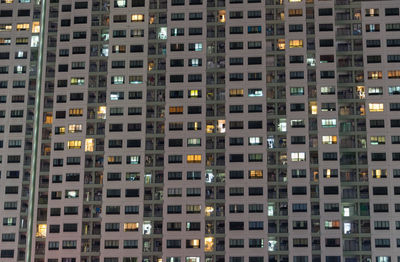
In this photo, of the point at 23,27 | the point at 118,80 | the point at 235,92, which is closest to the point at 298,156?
the point at 235,92

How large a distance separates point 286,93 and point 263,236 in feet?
64.0

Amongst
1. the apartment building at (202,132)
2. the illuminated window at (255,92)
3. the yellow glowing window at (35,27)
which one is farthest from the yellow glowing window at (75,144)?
the illuminated window at (255,92)

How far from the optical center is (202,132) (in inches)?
→ 3957

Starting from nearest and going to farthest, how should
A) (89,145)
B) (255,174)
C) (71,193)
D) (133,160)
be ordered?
(255,174)
(71,193)
(133,160)
(89,145)

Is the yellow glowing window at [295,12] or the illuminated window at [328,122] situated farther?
the yellow glowing window at [295,12]

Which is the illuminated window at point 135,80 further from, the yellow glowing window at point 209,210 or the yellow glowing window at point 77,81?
the yellow glowing window at point 209,210

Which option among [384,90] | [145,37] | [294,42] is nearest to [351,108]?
[384,90]

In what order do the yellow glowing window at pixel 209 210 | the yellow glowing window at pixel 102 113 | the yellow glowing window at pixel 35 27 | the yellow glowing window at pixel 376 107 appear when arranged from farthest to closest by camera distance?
1. the yellow glowing window at pixel 35 27
2. the yellow glowing window at pixel 102 113
3. the yellow glowing window at pixel 376 107
4. the yellow glowing window at pixel 209 210

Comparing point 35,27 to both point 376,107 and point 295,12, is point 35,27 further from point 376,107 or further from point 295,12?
point 376,107

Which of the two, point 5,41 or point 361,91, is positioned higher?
point 5,41

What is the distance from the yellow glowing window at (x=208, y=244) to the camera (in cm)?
9650

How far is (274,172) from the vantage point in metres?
98.7

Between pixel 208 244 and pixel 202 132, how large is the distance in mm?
14894

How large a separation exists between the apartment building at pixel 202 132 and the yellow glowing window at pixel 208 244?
19cm
